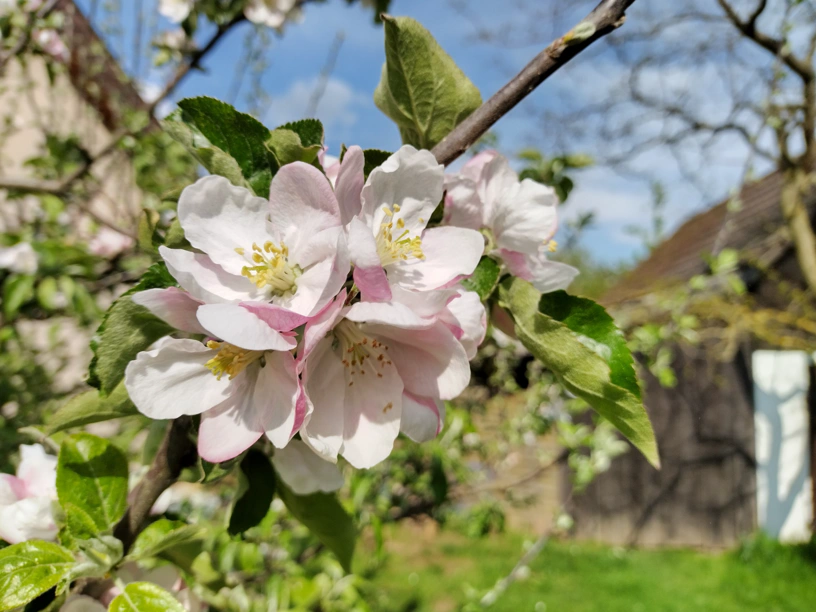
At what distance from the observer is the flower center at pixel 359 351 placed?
0.67 m

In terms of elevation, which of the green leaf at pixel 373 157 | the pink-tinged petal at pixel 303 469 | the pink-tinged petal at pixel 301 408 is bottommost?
the pink-tinged petal at pixel 303 469

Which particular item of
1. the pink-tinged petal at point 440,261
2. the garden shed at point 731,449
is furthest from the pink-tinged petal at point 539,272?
the garden shed at point 731,449

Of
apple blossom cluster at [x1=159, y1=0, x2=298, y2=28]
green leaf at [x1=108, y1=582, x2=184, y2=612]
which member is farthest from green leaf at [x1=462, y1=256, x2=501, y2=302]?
apple blossom cluster at [x1=159, y1=0, x2=298, y2=28]

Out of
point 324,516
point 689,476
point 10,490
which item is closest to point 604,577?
point 689,476

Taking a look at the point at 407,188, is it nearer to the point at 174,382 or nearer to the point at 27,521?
the point at 174,382

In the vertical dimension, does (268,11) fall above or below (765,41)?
below

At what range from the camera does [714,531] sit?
316 inches

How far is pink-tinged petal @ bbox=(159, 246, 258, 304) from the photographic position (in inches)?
22.5

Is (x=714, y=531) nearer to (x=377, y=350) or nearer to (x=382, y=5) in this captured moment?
(x=382, y=5)

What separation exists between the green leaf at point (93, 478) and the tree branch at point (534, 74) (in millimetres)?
532

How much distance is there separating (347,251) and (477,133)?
9.2 inches

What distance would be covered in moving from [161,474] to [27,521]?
20cm

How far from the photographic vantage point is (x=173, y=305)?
597mm

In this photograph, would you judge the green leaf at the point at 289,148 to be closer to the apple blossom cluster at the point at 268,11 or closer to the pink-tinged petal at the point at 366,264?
the pink-tinged petal at the point at 366,264
